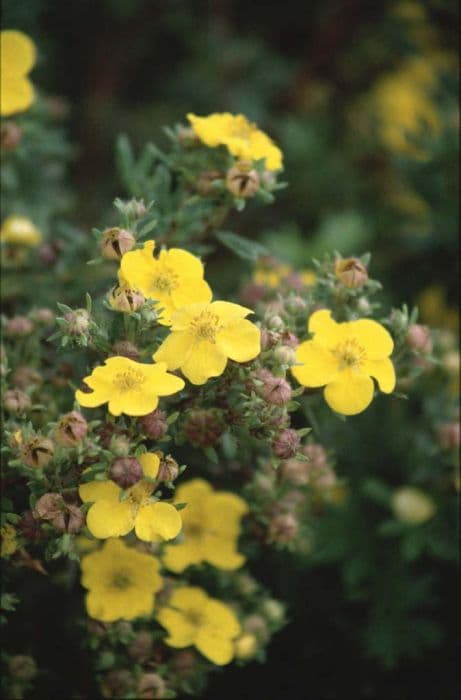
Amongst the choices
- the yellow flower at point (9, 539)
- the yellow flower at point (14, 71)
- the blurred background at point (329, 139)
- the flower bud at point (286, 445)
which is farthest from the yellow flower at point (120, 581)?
the yellow flower at point (14, 71)

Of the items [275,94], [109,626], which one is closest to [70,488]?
[109,626]

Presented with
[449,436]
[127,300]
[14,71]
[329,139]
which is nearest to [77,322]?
[127,300]

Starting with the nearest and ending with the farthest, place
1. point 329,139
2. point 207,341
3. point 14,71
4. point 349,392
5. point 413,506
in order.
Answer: point 207,341, point 349,392, point 14,71, point 413,506, point 329,139

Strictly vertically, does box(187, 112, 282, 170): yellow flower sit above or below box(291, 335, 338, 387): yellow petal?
above

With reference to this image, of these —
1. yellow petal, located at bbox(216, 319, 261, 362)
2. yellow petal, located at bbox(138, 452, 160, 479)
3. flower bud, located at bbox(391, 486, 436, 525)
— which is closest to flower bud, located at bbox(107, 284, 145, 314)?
yellow petal, located at bbox(216, 319, 261, 362)

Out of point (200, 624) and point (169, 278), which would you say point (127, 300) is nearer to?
point (169, 278)

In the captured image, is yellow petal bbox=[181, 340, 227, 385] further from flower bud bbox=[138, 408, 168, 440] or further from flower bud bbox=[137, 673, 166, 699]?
flower bud bbox=[137, 673, 166, 699]

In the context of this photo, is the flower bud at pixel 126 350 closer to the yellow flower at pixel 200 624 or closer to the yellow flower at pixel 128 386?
the yellow flower at pixel 128 386
